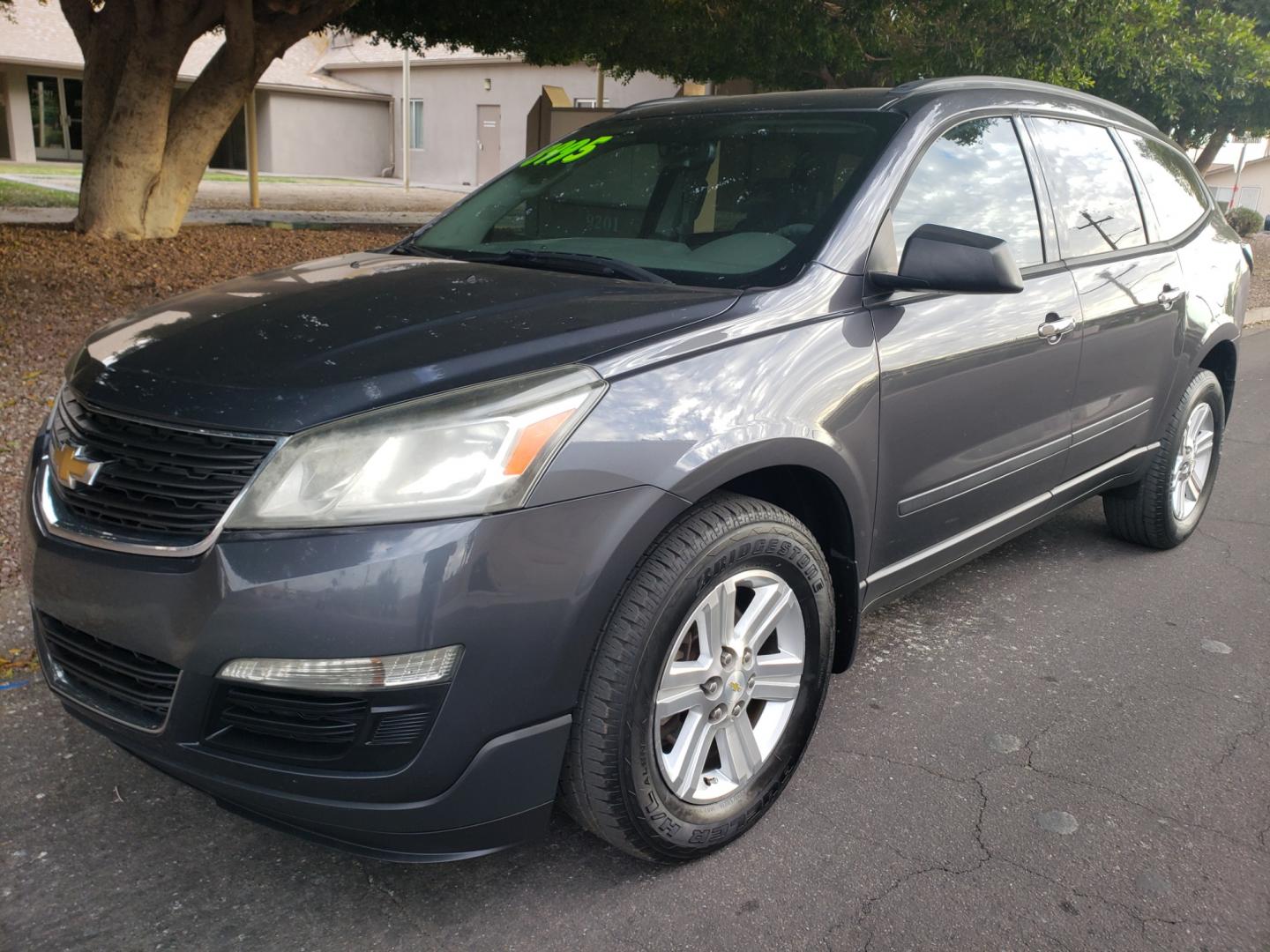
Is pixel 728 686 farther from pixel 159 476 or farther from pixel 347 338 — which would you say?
pixel 159 476

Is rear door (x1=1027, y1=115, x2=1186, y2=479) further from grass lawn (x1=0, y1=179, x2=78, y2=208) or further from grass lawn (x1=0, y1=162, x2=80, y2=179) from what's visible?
grass lawn (x1=0, y1=162, x2=80, y2=179)

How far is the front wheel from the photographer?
2.27m

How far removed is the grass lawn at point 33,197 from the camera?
1384cm

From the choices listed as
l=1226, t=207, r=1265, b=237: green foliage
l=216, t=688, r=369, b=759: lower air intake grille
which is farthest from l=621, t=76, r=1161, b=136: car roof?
l=1226, t=207, r=1265, b=237: green foliage

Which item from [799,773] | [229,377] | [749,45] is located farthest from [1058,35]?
[229,377]

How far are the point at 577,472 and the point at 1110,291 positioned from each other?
2.58 meters

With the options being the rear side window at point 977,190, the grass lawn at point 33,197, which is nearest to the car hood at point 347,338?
the rear side window at point 977,190

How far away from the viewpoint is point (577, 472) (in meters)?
2.15

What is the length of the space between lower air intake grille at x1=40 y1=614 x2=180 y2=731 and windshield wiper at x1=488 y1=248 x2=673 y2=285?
5.07 feet

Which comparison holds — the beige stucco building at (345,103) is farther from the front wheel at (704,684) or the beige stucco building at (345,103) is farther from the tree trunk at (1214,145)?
the front wheel at (704,684)

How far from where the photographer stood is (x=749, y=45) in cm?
1234

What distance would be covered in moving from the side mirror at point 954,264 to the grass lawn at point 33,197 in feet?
44.9

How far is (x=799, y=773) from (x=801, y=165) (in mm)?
1745

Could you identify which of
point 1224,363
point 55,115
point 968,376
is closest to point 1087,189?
point 968,376
